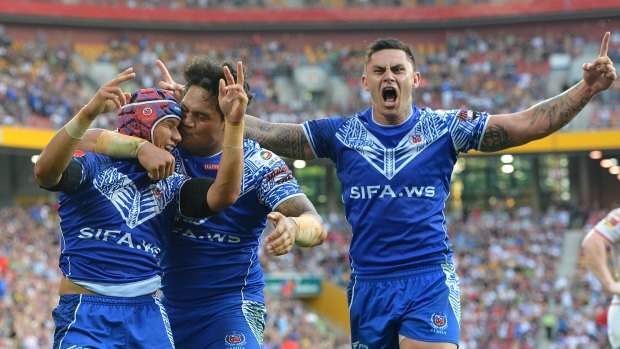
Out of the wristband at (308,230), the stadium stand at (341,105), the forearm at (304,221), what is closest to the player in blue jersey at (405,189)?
the forearm at (304,221)

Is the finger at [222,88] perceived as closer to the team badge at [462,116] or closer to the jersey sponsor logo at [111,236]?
the jersey sponsor logo at [111,236]

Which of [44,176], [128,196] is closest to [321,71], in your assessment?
[128,196]

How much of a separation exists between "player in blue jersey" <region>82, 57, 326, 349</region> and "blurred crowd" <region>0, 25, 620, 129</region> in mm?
28505

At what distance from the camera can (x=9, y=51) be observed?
121 feet

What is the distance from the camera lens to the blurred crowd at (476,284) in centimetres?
2098

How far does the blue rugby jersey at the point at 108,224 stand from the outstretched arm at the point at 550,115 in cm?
218

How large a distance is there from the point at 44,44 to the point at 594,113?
20392 mm

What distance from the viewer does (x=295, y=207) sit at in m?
5.75

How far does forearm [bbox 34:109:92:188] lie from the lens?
5.06 m

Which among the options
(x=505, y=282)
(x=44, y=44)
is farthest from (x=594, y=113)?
(x=44, y=44)

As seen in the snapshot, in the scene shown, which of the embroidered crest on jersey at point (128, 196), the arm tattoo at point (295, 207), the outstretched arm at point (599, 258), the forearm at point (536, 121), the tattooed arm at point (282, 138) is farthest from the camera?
the outstretched arm at point (599, 258)

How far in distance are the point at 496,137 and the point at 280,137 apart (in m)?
1.38

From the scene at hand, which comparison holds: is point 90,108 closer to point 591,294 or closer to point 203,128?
point 203,128

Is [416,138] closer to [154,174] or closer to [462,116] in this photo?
[462,116]
